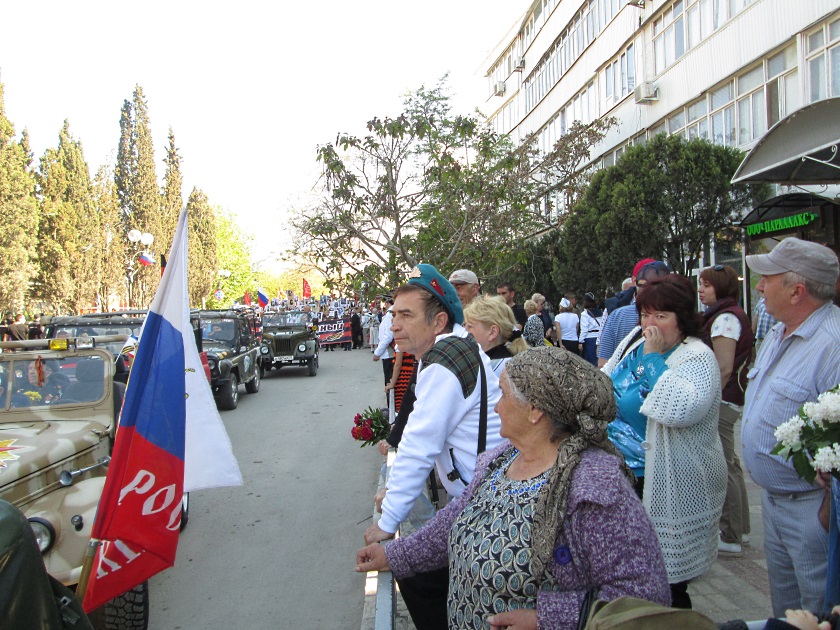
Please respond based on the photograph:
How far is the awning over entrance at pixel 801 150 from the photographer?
5.77m

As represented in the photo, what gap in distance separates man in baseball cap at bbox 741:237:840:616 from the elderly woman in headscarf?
1204 mm

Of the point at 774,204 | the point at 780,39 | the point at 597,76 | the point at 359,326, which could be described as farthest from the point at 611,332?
the point at 359,326

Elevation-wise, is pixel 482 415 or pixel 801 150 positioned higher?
pixel 801 150

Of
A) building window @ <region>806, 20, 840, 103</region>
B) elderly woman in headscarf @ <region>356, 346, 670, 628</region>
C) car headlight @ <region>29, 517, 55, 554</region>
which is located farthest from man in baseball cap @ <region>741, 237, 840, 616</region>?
building window @ <region>806, 20, 840, 103</region>

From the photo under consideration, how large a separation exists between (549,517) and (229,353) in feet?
42.8

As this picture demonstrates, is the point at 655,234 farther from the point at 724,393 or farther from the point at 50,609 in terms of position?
the point at 50,609

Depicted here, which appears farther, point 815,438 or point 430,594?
point 430,594

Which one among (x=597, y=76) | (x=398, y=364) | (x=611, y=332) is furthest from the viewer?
(x=597, y=76)

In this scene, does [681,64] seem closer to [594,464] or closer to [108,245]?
[594,464]

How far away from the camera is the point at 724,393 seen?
4.80 m

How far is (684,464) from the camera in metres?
3.01

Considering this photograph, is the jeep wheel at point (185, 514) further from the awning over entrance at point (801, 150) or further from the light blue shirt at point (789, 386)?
the awning over entrance at point (801, 150)

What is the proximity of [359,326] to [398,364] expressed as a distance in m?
25.8

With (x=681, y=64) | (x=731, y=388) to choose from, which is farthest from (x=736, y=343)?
(x=681, y=64)
